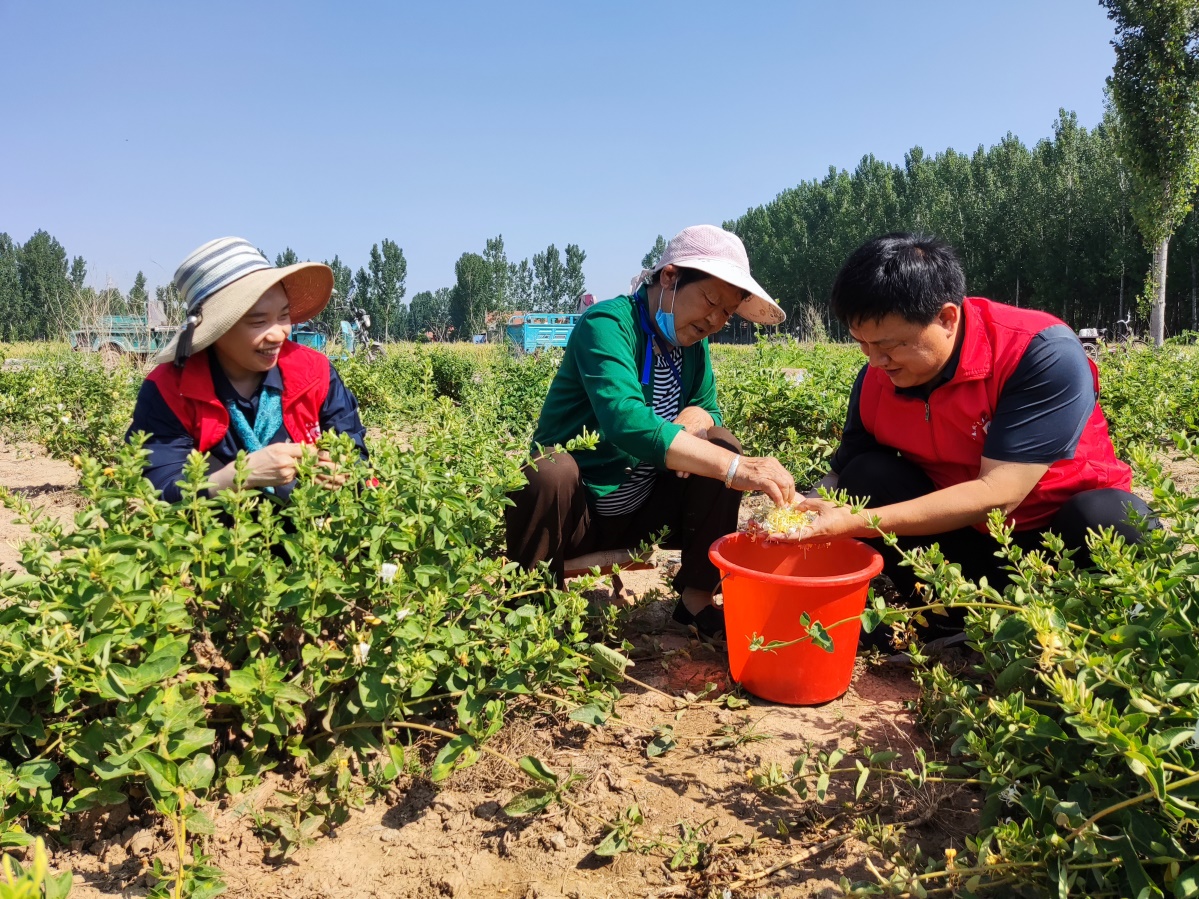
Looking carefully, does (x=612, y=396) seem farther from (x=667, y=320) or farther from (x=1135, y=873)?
(x=1135, y=873)

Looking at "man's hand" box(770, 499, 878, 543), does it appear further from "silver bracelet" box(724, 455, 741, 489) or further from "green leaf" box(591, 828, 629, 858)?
"green leaf" box(591, 828, 629, 858)

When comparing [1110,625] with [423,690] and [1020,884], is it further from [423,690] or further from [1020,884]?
[423,690]

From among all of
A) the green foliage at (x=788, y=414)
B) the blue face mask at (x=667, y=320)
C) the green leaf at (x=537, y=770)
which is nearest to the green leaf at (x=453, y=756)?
the green leaf at (x=537, y=770)

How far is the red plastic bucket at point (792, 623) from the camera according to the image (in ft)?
6.25

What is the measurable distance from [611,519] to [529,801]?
1.07 m

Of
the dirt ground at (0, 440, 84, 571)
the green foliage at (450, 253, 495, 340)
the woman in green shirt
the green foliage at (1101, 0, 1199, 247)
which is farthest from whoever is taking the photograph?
the green foliage at (450, 253, 495, 340)

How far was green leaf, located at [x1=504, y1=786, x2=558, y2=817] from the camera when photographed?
1614 mm

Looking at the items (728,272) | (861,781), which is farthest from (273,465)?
(861,781)

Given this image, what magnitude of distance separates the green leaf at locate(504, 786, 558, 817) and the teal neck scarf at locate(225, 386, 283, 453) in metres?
1.18

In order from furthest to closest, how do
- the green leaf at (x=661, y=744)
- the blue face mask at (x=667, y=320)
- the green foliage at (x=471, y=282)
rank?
1. the green foliage at (x=471, y=282)
2. the blue face mask at (x=667, y=320)
3. the green leaf at (x=661, y=744)

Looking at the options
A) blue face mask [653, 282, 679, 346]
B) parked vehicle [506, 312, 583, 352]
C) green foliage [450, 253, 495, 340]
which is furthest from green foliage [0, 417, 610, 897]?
green foliage [450, 253, 495, 340]

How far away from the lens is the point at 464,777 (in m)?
1.79

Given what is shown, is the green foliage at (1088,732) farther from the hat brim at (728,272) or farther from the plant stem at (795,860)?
the hat brim at (728,272)

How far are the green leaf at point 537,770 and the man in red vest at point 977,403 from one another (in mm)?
810
